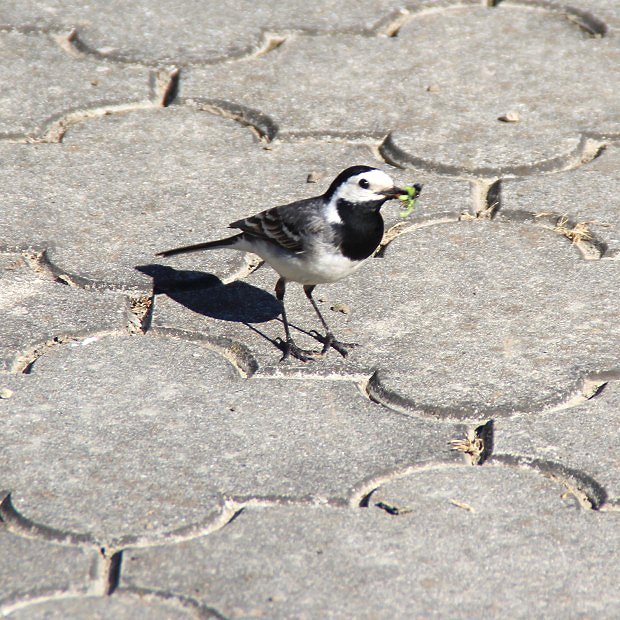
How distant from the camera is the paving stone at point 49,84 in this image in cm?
581

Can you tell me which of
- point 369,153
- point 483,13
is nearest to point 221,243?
point 369,153

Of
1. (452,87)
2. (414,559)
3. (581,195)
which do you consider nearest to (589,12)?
(452,87)

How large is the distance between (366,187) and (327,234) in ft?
0.80

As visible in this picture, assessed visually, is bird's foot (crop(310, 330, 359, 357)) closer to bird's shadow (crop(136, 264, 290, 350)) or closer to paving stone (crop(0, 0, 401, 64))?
bird's shadow (crop(136, 264, 290, 350))

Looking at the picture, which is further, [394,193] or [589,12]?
[589,12]

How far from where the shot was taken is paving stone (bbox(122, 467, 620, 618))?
118 inches

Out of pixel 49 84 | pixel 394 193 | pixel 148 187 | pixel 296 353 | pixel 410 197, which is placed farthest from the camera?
pixel 49 84

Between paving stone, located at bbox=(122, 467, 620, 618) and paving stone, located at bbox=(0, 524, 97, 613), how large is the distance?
13cm

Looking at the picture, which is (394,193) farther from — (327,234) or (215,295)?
(215,295)

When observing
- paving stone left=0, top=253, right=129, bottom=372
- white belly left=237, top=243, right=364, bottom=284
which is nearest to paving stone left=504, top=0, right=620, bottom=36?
white belly left=237, top=243, right=364, bottom=284

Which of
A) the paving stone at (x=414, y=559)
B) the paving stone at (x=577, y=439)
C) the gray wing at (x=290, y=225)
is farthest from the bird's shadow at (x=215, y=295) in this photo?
the paving stone at (x=414, y=559)

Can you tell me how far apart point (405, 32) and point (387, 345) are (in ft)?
9.95

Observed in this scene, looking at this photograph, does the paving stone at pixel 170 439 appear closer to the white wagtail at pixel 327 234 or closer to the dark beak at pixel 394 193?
the white wagtail at pixel 327 234

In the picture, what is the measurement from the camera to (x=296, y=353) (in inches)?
167
